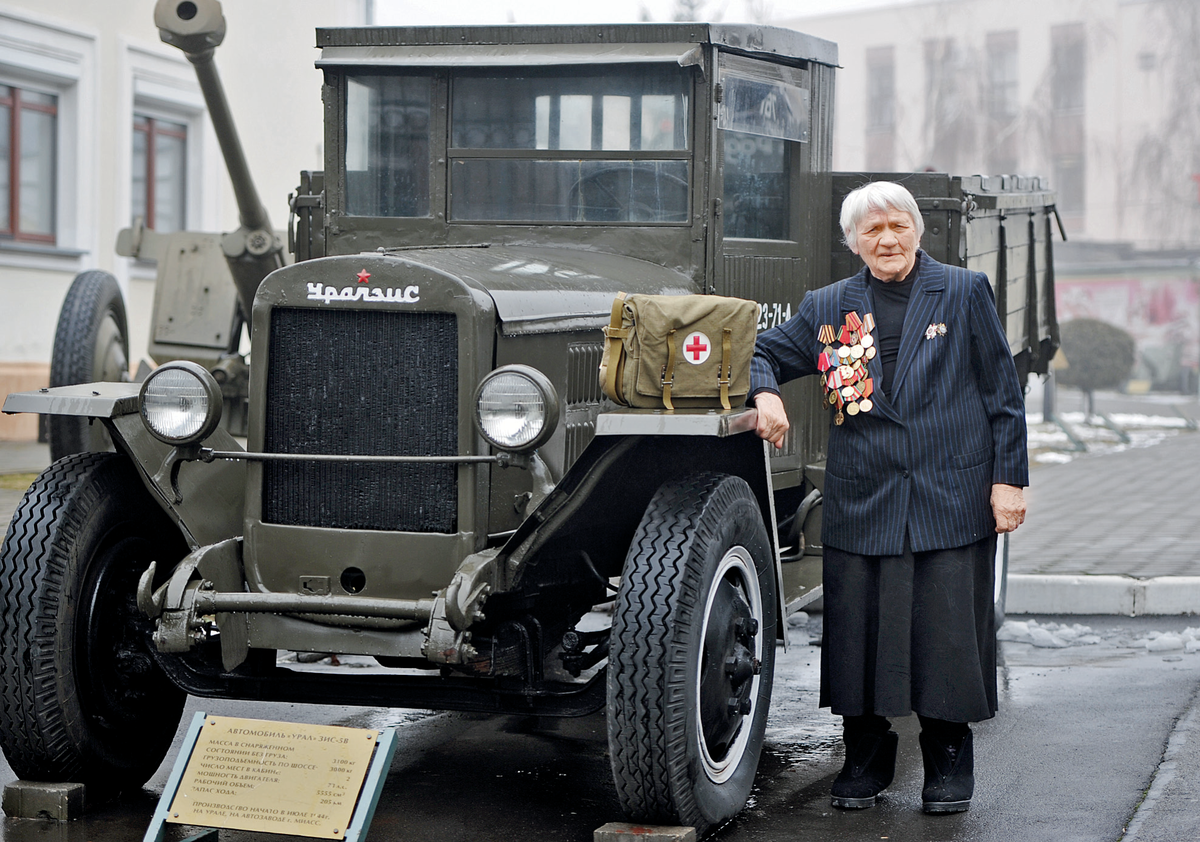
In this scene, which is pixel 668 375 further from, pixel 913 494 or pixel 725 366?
pixel 913 494

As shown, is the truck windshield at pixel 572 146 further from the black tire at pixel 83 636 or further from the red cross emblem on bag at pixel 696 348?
the black tire at pixel 83 636

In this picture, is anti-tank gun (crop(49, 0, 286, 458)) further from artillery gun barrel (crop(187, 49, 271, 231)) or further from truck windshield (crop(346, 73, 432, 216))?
truck windshield (crop(346, 73, 432, 216))

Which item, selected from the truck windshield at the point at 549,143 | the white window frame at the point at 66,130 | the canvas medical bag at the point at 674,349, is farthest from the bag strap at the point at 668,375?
the white window frame at the point at 66,130

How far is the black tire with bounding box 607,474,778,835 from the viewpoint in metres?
4.01

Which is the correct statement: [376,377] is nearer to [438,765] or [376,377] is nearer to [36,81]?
[438,765]

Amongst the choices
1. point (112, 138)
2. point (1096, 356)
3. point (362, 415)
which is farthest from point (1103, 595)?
point (1096, 356)

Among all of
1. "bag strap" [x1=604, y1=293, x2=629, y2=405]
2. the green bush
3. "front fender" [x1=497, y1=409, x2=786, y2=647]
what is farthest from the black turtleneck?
the green bush

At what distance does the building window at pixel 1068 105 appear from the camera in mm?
40844

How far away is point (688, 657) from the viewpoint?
13.3 ft

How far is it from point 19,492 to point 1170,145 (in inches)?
1354

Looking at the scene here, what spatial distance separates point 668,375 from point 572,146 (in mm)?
1522

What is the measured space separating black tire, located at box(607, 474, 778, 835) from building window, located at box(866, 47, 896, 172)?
40.4m

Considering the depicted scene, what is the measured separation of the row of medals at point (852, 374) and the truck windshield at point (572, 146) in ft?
3.46

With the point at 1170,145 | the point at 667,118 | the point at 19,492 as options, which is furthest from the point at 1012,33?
the point at 667,118
